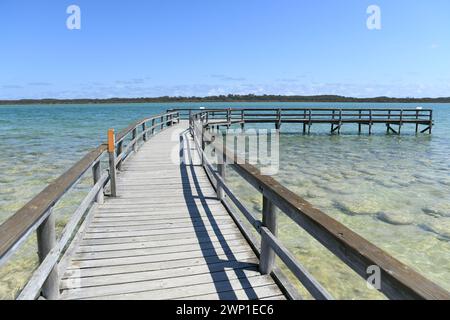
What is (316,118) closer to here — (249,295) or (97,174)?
(97,174)

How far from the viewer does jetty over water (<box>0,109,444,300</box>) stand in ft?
6.23

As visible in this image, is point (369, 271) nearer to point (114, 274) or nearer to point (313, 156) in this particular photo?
point (114, 274)

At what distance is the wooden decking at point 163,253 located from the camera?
303 cm

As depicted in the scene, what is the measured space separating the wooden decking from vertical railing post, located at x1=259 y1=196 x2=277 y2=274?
0.10 m

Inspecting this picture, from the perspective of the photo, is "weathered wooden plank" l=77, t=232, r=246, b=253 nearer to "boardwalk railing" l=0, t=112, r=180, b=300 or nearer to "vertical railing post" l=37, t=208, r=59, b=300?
"boardwalk railing" l=0, t=112, r=180, b=300

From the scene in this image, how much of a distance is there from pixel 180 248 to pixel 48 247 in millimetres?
1592

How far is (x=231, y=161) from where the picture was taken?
4434mm

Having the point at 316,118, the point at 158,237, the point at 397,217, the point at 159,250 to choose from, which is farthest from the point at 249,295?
the point at 316,118

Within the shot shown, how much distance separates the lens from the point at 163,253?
380 centimetres

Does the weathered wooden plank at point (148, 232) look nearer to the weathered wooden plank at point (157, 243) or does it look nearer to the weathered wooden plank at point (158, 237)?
the weathered wooden plank at point (158, 237)

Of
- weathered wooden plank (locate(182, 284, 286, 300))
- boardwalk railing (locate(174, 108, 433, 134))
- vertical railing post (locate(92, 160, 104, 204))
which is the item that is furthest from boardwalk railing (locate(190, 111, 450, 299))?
boardwalk railing (locate(174, 108, 433, 134))

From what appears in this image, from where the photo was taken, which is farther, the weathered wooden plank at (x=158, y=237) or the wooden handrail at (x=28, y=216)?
the weathered wooden plank at (x=158, y=237)

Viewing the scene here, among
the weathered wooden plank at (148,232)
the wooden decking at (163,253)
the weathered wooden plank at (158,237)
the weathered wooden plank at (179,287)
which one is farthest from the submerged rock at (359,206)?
the weathered wooden plank at (179,287)
